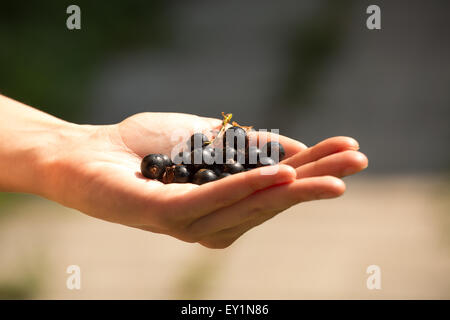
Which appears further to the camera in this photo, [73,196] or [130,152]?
[130,152]

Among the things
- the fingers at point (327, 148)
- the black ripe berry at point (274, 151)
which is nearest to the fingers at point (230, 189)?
the fingers at point (327, 148)

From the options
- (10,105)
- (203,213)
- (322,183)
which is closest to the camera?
(322,183)

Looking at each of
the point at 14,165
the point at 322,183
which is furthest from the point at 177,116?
the point at 322,183

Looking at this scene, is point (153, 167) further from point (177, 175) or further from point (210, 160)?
point (210, 160)

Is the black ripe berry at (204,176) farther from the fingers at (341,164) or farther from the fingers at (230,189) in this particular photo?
the fingers at (341,164)

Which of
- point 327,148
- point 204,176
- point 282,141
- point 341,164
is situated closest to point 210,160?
point 204,176

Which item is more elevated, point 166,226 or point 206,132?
point 206,132

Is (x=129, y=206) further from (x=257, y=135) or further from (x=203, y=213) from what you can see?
(x=257, y=135)
